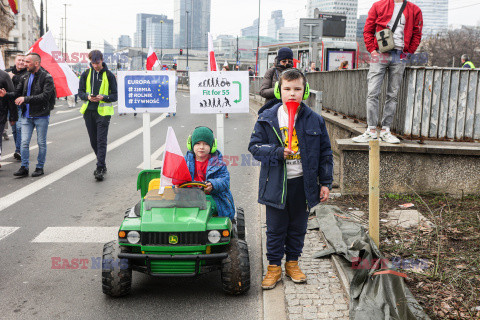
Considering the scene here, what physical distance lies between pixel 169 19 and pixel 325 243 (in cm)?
18061

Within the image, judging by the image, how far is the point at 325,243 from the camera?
553 cm

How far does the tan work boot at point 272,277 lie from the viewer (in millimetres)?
4541

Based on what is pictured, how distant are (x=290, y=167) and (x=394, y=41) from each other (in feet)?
12.9

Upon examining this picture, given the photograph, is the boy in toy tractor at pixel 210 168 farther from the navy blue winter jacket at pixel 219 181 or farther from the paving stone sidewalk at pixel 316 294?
the paving stone sidewalk at pixel 316 294

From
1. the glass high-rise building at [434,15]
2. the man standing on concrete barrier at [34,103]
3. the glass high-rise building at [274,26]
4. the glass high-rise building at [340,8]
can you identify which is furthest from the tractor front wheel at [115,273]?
the glass high-rise building at [434,15]

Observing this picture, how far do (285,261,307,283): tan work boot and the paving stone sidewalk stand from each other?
0.04 m

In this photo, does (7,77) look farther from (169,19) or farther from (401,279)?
(169,19)

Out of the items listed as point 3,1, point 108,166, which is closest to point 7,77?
point 108,166

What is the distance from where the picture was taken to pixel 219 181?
473 cm

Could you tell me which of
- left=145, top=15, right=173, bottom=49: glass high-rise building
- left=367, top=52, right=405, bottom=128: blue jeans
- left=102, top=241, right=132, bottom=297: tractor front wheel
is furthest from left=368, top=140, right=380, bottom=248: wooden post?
left=145, top=15, right=173, bottom=49: glass high-rise building

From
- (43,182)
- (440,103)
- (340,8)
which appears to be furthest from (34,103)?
(340,8)

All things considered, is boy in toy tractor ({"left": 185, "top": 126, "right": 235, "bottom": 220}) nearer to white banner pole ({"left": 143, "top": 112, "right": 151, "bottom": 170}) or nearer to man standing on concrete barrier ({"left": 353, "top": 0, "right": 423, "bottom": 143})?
white banner pole ({"left": 143, "top": 112, "right": 151, "bottom": 170})

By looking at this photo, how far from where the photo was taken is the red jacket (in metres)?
7.51

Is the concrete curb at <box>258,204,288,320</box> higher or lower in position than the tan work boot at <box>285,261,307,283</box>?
lower
